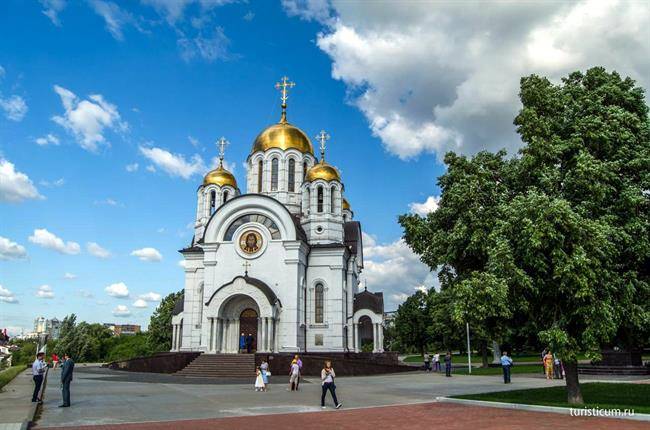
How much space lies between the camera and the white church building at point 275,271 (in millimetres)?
31344

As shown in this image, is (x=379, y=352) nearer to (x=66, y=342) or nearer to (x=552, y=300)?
(x=552, y=300)

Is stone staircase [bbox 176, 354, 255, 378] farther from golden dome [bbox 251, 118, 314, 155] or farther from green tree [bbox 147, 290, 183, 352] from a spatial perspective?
green tree [bbox 147, 290, 183, 352]

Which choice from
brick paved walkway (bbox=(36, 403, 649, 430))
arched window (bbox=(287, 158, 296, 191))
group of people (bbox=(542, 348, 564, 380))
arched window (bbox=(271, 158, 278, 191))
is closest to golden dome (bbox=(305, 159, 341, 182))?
arched window (bbox=(287, 158, 296, 191))

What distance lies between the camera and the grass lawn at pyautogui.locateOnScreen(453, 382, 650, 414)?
522 inches

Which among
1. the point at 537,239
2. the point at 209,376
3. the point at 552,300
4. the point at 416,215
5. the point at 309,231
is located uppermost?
the point at 309,231

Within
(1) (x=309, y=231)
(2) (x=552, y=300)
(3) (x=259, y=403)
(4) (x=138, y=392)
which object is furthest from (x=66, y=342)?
Answer: (2) (x=552, y=300)

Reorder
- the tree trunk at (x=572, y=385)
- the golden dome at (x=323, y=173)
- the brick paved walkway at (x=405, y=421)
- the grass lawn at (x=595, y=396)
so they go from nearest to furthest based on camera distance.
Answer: the brick paved walkway at (x=405, y=421)
the grass lawn at (x=595, y=396)
the tree trunk at (x=572, y=385)
the golden dome at (x=323, y=173)

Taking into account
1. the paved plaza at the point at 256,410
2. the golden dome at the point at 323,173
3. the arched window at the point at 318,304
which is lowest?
the paved plaza at the point at 256,410

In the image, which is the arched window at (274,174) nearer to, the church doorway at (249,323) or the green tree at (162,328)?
the church doorway at (249,323)

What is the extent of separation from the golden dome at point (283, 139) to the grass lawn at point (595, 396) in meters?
25.7

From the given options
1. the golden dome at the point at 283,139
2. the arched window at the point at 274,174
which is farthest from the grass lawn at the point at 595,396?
the golden dome at the point at 283,139

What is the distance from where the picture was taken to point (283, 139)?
39188 mm

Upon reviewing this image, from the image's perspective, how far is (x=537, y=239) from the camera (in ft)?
41.1

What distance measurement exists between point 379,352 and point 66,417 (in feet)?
84.3
